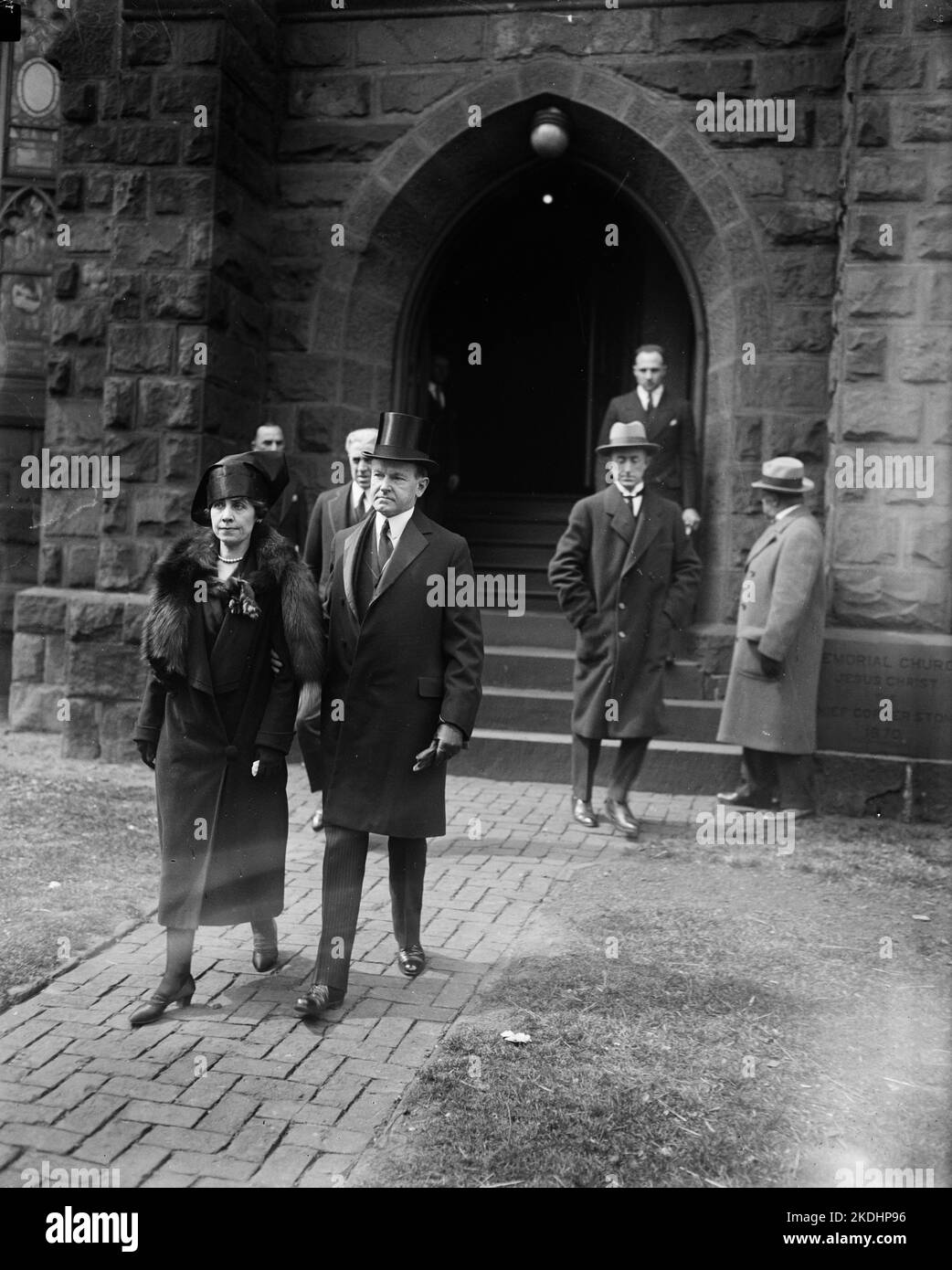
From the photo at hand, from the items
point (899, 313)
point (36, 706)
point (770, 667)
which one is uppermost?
point (899, 313)

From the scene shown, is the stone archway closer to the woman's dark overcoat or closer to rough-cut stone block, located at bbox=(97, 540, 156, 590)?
rough-cut stone block, located at bbox=(97, 540, 156, 590)

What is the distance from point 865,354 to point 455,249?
3.67 meters

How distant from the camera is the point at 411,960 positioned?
15.5 feet

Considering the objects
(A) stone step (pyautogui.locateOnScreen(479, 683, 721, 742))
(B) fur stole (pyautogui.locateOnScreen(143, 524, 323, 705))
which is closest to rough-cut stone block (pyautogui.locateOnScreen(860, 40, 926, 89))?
(A) stone step (pyautogui.locateOnScreen(479, 683, 721, 742))

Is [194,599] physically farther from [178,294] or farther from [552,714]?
[178,294]

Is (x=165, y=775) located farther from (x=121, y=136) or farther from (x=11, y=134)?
(x=11, y=134)

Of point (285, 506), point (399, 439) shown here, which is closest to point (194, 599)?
point (399, 439)

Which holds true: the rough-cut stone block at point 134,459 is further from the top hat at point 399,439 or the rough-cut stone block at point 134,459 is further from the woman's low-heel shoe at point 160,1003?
the woman's low-heel shoe at point 160,1003

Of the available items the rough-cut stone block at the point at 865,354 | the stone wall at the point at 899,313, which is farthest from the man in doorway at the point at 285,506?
the rough-cut stone block at the point at 865,354

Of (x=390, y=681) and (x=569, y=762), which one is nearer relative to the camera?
(x=390, y=681)

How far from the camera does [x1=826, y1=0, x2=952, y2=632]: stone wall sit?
24.6ft

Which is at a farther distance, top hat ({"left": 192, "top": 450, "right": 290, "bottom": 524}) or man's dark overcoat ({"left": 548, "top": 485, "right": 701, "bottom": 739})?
man's dark overcoat ({"left": 548, "top": 485, "right": 701, "bottom": 739})

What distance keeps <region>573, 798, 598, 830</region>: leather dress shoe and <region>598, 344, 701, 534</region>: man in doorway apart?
2421 mm

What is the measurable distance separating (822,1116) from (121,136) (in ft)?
25.0
